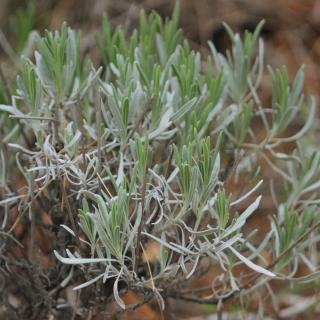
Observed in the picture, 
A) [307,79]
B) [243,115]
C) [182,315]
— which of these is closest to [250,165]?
[243,115]

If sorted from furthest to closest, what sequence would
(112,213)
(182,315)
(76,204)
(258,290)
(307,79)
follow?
(307,79) → (182,315) → (258,290) → (76,204) → (112,213)

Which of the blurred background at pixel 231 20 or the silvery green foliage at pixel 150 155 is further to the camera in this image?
the blurred background at pixel 231 20

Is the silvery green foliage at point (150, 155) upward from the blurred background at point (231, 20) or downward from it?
upward

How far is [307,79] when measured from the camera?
80.4 inches

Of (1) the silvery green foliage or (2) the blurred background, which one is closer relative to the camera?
(1) the silvery green foliage

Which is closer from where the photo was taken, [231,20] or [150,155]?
[150,155]

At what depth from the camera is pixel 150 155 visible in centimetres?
92

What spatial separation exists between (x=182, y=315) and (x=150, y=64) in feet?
2.27

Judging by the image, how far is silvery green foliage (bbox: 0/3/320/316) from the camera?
91 cm

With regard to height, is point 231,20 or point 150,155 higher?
point 150,155

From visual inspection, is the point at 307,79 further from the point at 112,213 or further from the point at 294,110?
the point at 112,213

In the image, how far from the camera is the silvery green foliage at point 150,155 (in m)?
0.91

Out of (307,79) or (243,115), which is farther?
(307,79)

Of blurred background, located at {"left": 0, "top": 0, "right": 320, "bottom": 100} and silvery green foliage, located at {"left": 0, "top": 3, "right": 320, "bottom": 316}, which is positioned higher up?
silvery green foliage, located at {"left": 0, "top": 3, "right": 320, "bottom": 316}
